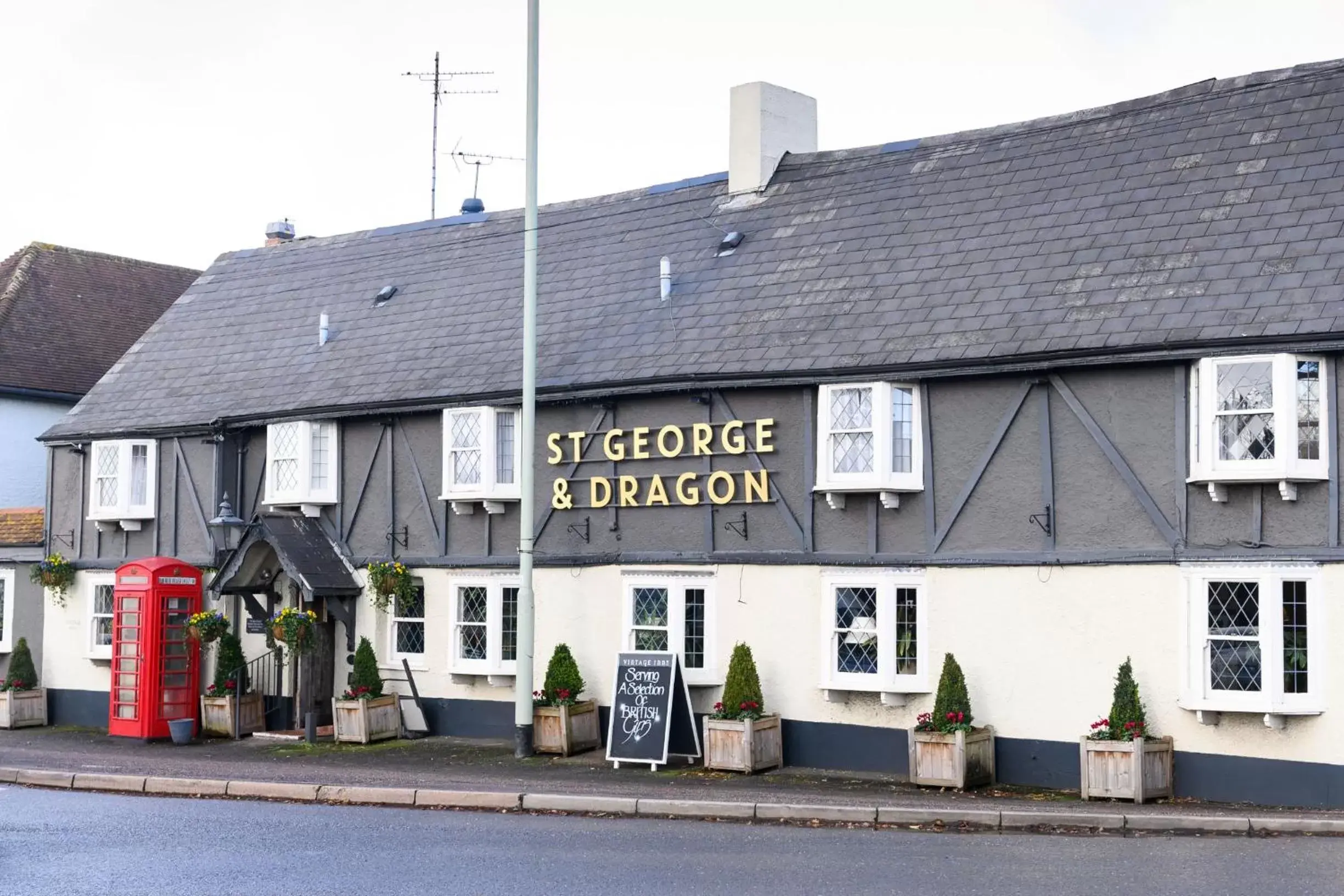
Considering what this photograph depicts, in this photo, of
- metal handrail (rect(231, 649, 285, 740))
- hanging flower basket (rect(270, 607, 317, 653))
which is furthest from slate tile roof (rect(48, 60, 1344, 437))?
metal handrail (rect(231, 649, 285, 740))

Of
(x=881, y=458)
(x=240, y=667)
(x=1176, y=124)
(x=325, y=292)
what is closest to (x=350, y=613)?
(x=240, y=667)

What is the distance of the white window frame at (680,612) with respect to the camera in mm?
22453

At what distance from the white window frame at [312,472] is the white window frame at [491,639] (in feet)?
10.6

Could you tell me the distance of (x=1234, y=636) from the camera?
18250 millimetres

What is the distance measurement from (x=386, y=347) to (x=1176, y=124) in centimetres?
1301

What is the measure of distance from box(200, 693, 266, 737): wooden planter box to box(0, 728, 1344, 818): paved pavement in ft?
1.52

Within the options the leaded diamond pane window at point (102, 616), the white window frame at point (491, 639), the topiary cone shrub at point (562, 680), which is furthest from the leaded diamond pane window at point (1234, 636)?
the leaded diamond pane window at point (102, 616)

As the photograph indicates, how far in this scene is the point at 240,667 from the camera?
27.5m

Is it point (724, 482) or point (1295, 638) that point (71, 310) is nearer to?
point (724, 482)

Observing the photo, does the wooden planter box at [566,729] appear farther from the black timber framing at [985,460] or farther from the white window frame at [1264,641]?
the white window frame at [1264,641]

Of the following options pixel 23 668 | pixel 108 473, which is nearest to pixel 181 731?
pixel 23 668

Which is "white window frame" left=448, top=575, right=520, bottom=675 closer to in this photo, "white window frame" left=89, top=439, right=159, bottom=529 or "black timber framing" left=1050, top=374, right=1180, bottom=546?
"white window frame" left=89, top=439, right=159, bottom=529

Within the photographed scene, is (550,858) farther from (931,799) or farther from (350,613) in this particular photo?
(350,613)

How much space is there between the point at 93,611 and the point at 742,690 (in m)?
14.2
